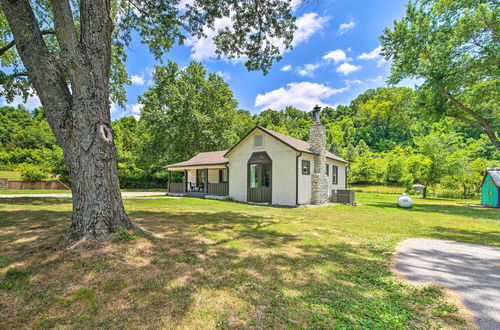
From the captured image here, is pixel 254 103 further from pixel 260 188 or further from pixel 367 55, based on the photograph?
pixel 260 188

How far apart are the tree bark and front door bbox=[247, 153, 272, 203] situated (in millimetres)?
11051

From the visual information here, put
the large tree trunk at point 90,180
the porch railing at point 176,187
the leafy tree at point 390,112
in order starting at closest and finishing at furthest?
the large tree trunk at point 90,180 < the porch railing at point 176,187 < the leafy tree at point 390,112

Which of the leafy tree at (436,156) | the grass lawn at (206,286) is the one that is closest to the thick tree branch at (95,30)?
the grass lawn at (206,286)

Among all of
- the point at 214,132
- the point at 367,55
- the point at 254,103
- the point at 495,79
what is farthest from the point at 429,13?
the point at 254,103

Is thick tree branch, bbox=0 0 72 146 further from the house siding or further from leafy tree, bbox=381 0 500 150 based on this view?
leafy tree, bbox=381 0 500 150

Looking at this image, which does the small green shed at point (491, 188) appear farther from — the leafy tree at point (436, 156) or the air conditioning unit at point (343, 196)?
the air conditioning unit at point (343, 196)

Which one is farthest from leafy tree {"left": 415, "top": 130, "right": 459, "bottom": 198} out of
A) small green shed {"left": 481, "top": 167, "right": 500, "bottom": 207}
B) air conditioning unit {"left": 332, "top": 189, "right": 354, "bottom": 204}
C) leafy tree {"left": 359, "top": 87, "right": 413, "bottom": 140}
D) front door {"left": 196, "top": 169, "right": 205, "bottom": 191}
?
leafy tree {"left": 359, "top": 87, "right": 413, "bottom": 140}

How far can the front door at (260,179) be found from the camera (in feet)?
49.1

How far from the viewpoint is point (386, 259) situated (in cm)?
466

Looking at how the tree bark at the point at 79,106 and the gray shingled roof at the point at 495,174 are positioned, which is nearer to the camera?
the tree bark at the point at 79,106

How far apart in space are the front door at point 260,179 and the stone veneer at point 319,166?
113 inches

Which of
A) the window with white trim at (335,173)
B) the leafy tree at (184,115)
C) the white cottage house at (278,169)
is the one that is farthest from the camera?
the leafy tree at (184,115)

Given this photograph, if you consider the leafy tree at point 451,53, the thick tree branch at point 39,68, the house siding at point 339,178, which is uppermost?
the leafy tree at point 451,53

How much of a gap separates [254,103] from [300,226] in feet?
155
